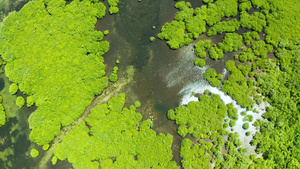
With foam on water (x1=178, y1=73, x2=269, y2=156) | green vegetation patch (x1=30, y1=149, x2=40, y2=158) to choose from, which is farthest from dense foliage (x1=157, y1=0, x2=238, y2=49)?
green vegetation patch (x1=30, y1=149, x2=40, y2=158)

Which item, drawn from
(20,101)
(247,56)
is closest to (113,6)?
(20,101)

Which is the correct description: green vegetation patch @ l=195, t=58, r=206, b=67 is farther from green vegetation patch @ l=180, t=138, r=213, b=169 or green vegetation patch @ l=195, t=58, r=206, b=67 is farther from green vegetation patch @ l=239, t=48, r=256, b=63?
green vegetation patch @ l=180, t=138, r=213, b=169

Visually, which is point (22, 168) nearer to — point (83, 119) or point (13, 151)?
point (13, 151)

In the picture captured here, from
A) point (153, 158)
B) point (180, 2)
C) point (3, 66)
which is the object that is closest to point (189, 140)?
point (153, 158)

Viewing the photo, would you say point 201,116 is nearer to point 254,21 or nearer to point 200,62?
point 200,62

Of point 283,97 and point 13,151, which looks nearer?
point 283,97

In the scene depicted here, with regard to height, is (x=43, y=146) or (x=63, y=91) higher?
(x=63, y=91)

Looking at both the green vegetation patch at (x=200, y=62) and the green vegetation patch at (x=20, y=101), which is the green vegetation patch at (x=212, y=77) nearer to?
the green vegetation patch at (x=200, y=62)
